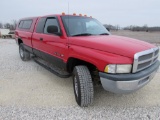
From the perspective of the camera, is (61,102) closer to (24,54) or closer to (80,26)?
(80,26)

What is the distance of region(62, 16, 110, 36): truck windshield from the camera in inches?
147

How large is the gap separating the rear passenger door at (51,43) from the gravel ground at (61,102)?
0.72 metres

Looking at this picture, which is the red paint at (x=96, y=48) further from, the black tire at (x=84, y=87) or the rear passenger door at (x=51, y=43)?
the black tire at (x=84, y=87)

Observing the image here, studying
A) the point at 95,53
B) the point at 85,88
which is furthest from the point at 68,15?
the point at 85,88

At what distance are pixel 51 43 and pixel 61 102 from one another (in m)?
1.56

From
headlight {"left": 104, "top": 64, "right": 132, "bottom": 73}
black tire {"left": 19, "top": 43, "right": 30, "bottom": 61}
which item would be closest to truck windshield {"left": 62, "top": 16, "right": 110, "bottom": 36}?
headlight {"left": 104, "top": 64, "right": 132, "bottom": 73}

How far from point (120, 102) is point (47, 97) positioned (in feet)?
5.36

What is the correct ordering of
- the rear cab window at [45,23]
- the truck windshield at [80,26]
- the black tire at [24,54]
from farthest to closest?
the black tire at [24,54], the rear cab window at [45,23], the truck windshield at [80,26]

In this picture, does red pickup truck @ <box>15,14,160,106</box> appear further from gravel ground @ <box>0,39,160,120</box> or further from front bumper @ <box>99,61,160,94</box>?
gravel ground @ <box>0,39,160,120</box>

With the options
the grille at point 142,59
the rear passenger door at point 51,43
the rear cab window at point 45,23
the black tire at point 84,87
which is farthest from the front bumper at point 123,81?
the rear cab window at point 45,23

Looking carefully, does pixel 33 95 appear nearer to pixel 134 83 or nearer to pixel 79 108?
pixel 79 108

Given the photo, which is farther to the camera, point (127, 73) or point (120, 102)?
point (120, 102)

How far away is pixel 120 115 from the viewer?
2.98m

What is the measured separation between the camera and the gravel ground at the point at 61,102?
117 inches
